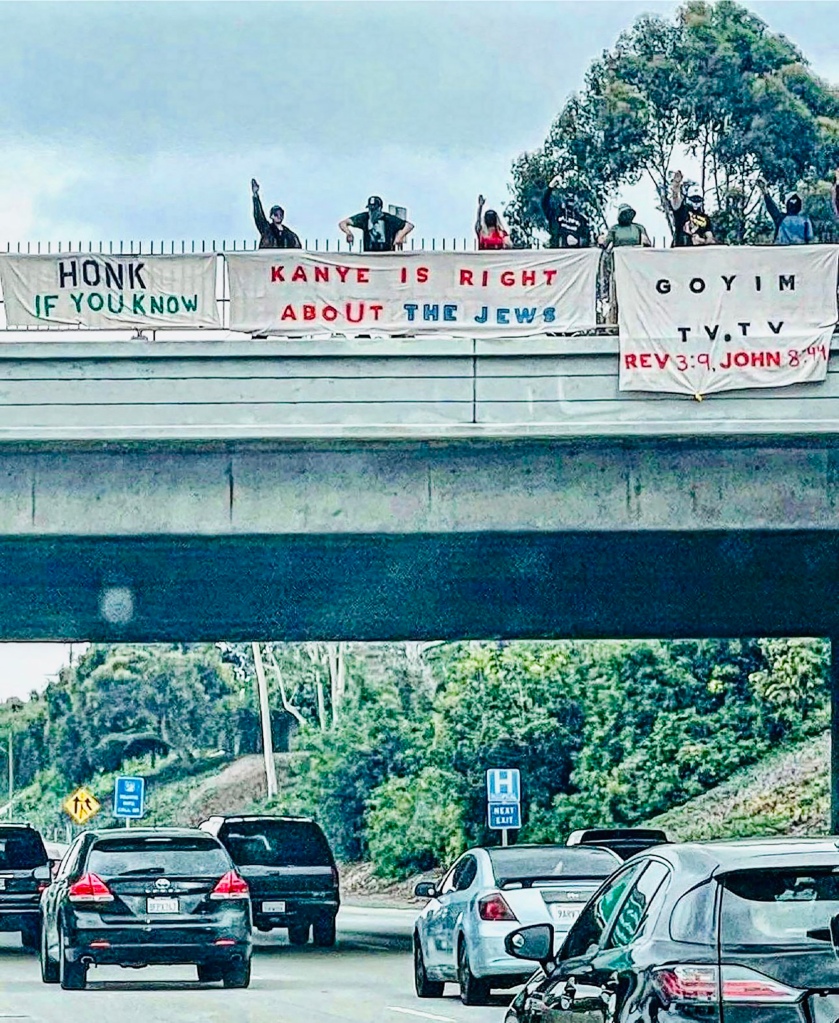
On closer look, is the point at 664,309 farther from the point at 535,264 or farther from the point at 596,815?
the point at 596,815

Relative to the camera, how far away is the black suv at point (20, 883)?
3084cm

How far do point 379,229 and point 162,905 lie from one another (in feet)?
27.1

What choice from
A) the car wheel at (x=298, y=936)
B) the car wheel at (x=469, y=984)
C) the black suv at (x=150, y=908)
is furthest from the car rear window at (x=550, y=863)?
the car wheel at (x=298, y=936)

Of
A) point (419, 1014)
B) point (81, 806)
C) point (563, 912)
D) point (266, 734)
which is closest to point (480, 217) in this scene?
point (563, 912)

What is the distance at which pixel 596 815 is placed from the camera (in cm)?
5100

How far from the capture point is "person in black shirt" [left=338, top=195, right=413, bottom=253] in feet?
81.5

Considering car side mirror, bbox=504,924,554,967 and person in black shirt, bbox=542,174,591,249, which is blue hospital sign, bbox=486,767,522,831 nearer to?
person in black shirt, bbox=542,174,591,249

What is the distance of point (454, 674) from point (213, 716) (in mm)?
39325

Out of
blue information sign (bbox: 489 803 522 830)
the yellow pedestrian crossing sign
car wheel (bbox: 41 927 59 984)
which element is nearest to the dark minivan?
car wheel (bbox: 41 927 59 984)

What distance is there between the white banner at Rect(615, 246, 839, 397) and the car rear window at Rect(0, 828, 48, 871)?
13.3 metres

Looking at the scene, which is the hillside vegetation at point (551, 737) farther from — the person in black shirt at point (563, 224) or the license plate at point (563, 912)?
the license plate at point (563, 912)

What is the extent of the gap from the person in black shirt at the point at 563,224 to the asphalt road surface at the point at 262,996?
28.4ft

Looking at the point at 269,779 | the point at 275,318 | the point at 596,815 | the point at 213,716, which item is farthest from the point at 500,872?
the point at 213,716

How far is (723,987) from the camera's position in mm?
7434
